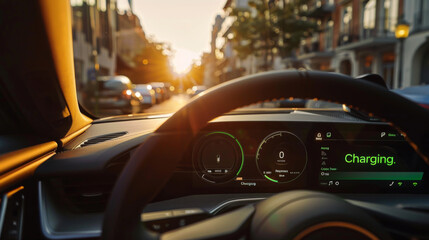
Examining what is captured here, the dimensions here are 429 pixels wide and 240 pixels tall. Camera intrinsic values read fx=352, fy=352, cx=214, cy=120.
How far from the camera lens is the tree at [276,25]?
26469 mm

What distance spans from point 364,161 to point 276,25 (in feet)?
85.9

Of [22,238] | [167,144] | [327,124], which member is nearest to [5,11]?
[22,238]

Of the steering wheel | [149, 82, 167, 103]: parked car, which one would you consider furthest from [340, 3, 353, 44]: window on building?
the steering wheel

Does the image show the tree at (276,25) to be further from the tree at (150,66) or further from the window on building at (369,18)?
the tree at (150,66)

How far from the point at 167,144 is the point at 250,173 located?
1305 millimetres

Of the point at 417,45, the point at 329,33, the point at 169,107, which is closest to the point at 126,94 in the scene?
the point at 169,107

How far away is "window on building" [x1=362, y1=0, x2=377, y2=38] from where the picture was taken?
21.3m

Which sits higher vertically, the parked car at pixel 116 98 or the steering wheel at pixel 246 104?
the steering wheel at pixel 246 104

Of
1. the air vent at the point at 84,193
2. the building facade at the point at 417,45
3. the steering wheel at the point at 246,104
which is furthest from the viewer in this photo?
the building facade at the point at 417,45

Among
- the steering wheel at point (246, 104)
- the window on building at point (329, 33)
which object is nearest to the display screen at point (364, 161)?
the steering wheel at point (246, 104)

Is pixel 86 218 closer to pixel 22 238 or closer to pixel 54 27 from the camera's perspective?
pixel 22 238

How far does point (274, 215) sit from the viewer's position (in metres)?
0.89

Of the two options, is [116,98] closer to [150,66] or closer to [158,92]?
[158,92]

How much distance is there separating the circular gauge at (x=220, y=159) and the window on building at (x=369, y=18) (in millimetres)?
21895
